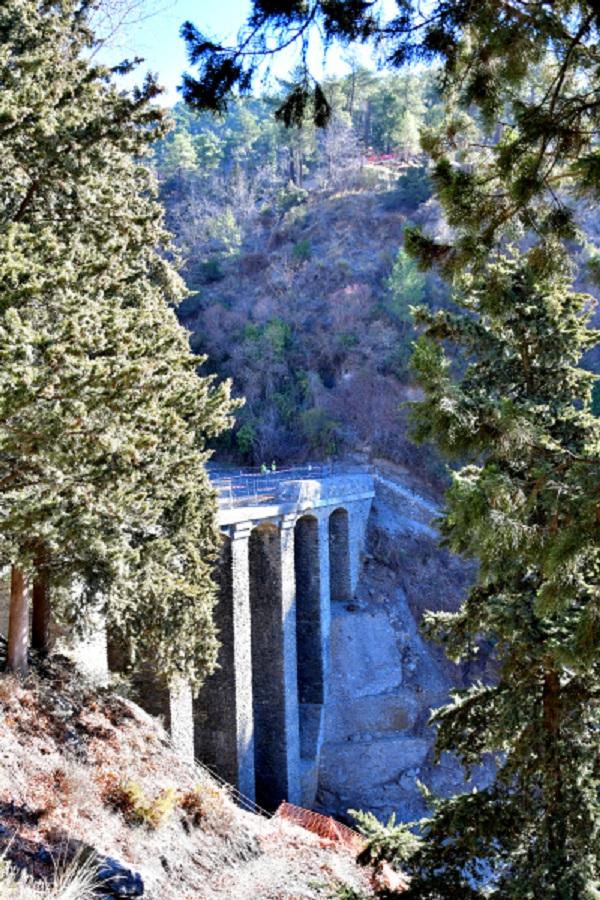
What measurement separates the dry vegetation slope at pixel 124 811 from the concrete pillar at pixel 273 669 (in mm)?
8001

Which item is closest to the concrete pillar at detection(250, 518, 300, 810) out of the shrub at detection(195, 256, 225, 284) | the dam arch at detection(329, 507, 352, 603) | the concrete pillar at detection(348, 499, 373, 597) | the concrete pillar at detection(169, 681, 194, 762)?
the concrete pillar at detection(169, 681, 194, 762)

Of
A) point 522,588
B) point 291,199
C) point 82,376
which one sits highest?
point 291,199

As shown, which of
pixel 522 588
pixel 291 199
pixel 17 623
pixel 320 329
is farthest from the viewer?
pixel 291 199

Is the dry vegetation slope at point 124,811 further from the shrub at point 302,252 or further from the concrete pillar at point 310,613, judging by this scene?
the shrub at point 302,252

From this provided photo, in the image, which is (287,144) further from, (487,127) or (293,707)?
(487,127)

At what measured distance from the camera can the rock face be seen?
23.2 metres

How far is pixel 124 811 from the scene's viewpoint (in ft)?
31.8

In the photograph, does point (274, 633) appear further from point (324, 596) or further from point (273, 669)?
point (324, 596)

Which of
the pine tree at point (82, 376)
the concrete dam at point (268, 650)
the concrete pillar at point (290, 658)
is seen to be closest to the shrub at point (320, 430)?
the concrete dam at point (268, 650)

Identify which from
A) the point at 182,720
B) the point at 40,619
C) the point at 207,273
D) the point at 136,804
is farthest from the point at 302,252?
the point at 136,804

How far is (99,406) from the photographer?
7801 millimetres

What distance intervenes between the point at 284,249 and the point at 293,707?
3150 centimetres

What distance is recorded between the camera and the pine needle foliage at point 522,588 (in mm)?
4652

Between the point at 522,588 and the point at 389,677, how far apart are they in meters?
18.5
